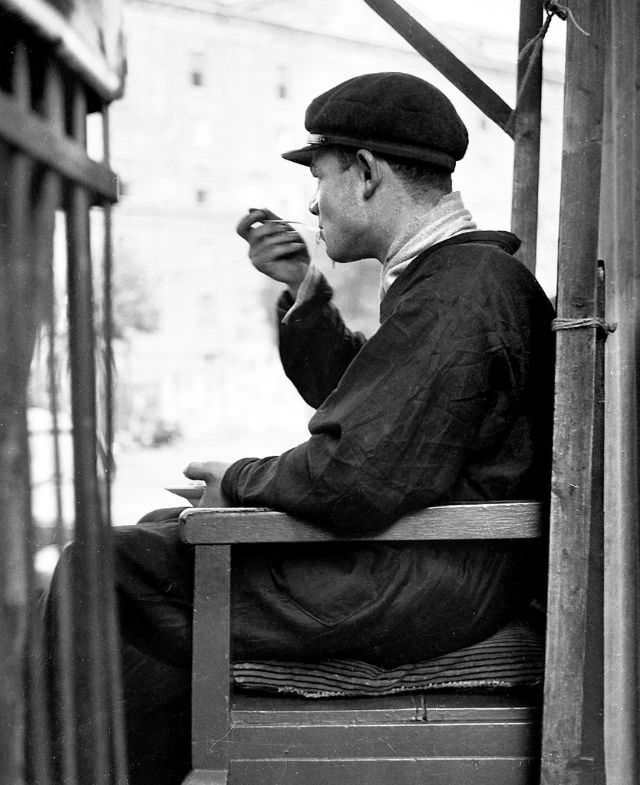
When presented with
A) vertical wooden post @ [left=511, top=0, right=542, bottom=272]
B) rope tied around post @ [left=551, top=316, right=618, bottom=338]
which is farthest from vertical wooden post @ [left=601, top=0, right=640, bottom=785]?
vertical wooden post @ [left=511, top=0, right=542, bottom=272]

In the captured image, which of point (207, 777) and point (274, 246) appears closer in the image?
point (207, 777)

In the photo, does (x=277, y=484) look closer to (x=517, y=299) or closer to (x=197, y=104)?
(x=517, y=299)

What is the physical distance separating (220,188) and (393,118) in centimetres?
1740

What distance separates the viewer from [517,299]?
1830 mm

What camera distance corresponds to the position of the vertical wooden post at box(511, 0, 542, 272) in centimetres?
249

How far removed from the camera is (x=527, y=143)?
8.36 ft

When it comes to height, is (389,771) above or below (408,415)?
below

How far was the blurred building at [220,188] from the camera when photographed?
9.91 m

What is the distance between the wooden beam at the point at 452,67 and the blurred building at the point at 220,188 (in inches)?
165

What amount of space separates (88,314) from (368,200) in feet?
2.97

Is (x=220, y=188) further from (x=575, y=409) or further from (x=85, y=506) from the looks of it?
(x=85, y=506)

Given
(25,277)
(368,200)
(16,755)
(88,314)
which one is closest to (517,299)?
(368,200)

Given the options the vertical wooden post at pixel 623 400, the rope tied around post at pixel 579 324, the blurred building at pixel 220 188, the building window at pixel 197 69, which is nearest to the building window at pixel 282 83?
the blurred building at pixel 220 188

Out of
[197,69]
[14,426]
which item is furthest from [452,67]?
[197,69]
